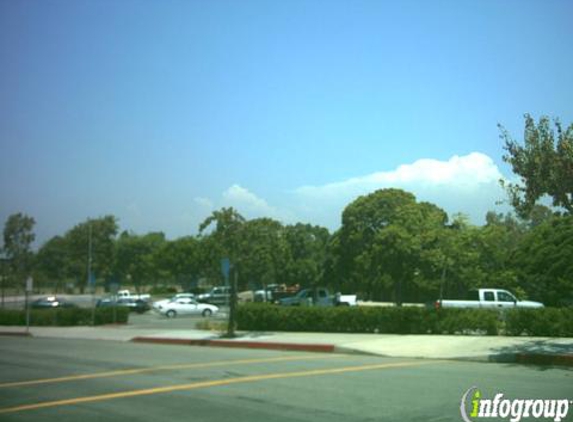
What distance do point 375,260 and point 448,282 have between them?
5.57 meters

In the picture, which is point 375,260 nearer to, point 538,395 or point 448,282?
point 448,282

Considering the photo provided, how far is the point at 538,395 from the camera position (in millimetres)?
10539

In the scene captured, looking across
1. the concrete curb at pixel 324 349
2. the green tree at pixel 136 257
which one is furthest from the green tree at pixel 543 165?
the green tree at pixel 136 257

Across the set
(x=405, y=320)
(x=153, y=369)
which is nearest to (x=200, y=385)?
(x=153, y=369)

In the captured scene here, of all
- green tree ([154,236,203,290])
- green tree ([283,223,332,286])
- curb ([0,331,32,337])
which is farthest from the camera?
green tree ([154,236,203,290])

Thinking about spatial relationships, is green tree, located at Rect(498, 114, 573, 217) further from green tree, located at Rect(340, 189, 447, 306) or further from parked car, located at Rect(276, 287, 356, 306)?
parked car, located at Rect(276, 287, 356, 306)

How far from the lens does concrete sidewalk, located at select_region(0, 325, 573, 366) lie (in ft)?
51.9

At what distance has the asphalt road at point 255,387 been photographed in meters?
9.77

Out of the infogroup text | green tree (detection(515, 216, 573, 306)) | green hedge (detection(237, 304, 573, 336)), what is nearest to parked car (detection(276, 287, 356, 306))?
green tree (detection(515, 216, 573, 306))

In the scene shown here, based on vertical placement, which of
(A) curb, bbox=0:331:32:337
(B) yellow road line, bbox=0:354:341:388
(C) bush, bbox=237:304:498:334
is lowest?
(A) curb, bbox=0:331:32:337

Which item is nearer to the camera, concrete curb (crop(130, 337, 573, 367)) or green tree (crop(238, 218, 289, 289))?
concrete curb (crop(130, 337, 573, 367))

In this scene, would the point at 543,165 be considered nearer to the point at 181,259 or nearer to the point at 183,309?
the point at 183,309

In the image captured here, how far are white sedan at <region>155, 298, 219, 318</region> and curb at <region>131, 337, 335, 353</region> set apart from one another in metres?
19.5

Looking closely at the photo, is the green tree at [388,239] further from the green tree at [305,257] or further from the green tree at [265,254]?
the green tree at [265,254]
